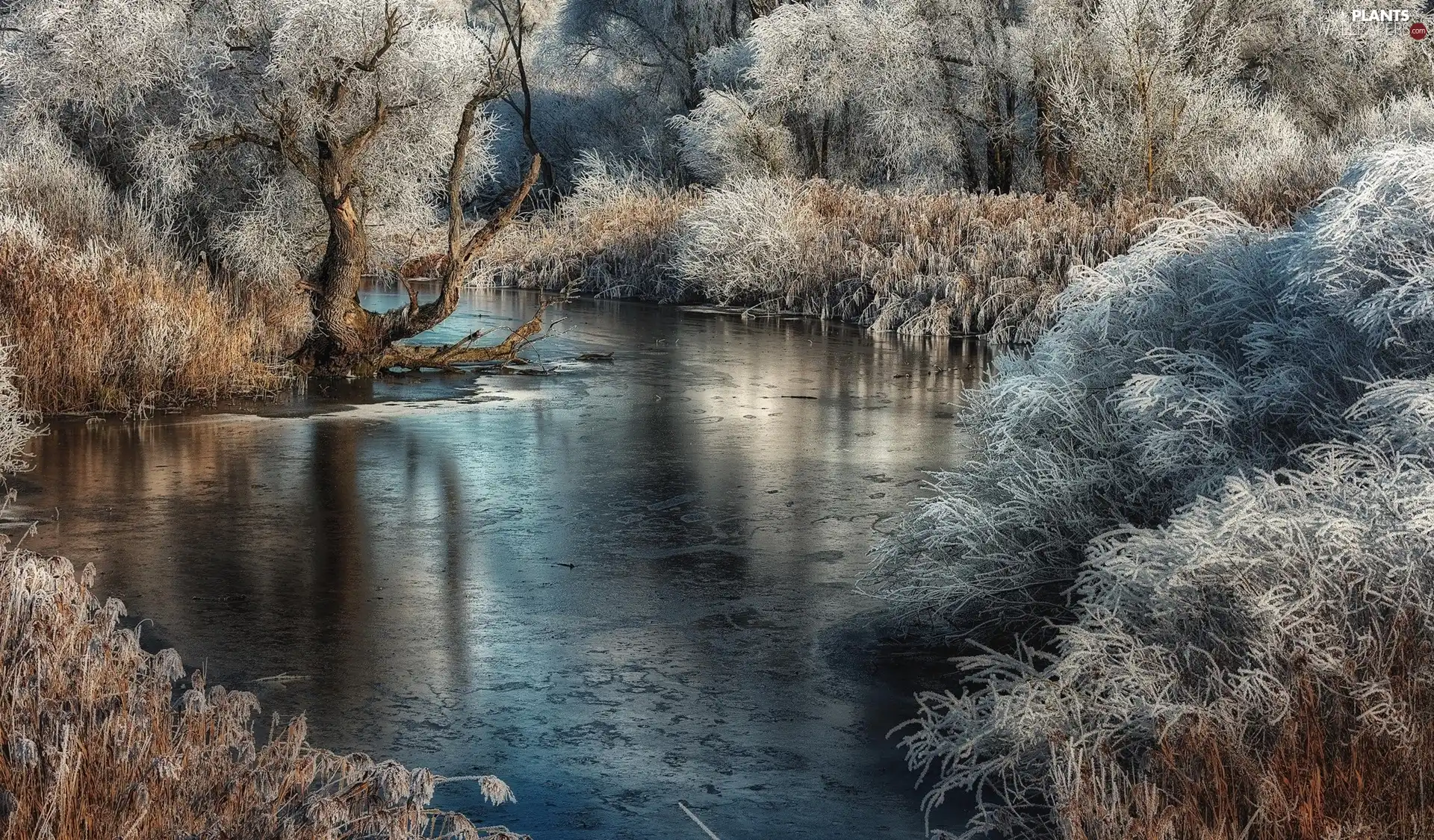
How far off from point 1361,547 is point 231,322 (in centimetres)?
1233

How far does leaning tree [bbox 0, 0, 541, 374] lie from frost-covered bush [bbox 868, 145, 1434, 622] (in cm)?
838

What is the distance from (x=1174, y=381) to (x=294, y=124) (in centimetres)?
1117

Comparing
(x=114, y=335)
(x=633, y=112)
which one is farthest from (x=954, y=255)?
(x=633, y=112)

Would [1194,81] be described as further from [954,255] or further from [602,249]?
[602,249]

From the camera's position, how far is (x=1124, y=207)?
23.4m

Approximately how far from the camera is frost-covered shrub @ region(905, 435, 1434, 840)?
441cm

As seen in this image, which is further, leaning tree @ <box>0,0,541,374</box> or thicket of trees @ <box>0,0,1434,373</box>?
thicket of trees @ <box>0,0,1434,373</box>

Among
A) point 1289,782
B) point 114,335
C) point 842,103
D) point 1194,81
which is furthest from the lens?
point 842,103

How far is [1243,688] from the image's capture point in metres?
4.84

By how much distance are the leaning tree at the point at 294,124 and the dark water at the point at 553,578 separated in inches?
54.6

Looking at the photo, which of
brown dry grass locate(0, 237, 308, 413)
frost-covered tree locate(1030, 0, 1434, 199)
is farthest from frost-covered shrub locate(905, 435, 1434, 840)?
frost-covered tree locate(1030, 0, 1434, 199)

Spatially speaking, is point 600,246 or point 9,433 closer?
point 9,433

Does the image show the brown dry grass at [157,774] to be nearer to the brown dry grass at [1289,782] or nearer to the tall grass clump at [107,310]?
the brown dry grass at [1289,782]

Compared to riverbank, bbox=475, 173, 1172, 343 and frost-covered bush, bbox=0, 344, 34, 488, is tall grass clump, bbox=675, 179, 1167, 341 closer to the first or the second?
riverbank, bbox=475, 173, 1172, 343
